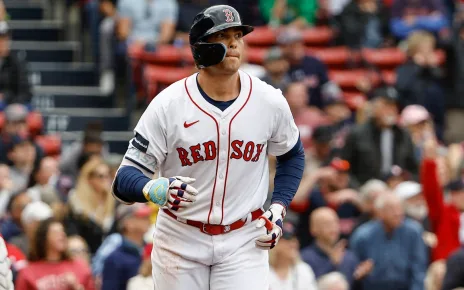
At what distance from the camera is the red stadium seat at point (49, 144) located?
470 inches

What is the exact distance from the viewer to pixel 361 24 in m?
14.9

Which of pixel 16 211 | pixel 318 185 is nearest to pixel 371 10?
pixel 318 185

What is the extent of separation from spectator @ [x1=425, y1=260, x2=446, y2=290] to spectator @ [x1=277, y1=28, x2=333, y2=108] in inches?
149

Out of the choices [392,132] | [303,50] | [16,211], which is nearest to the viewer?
[16,211]

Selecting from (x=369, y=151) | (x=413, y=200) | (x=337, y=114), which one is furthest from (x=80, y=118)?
(x=413, y=200)

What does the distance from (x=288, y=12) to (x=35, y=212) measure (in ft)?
21.9

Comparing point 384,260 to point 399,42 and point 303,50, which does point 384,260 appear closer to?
point 303,50

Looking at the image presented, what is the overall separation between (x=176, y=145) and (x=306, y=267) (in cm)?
330

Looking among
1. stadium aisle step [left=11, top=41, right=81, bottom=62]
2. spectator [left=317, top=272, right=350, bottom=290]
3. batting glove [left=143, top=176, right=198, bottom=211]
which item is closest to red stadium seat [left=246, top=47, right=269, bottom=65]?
stadium aisle step [left=11, top=41, right=81, bottom=62]

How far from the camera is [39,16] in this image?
15633 millimetres

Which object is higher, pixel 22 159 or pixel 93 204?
pixel 22 159

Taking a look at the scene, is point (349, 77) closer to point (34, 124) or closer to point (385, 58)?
point (385, 58)

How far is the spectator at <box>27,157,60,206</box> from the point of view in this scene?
10.1m

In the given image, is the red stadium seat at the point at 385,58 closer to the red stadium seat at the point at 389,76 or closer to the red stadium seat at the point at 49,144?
the red stadium seat at the point at 389,76
